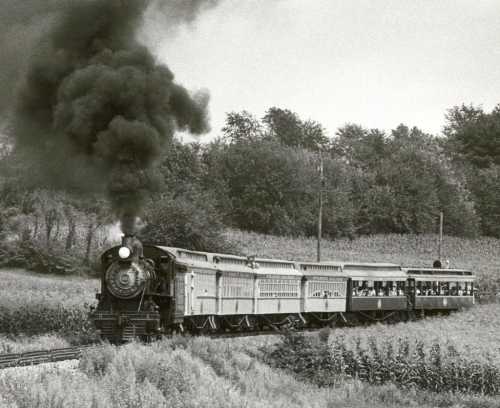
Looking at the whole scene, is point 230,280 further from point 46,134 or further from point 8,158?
point 8,158

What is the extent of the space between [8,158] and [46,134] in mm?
25285

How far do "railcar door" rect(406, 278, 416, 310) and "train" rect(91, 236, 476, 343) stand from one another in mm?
42

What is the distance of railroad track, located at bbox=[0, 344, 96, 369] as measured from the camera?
15227 mm

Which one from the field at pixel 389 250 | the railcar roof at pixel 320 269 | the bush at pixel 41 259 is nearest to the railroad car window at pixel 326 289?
the railcar roof at pixel 320 269

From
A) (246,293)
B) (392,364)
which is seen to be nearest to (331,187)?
(246,293)

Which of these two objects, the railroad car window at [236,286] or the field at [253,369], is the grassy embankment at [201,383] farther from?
the railroad car window at [236,286]

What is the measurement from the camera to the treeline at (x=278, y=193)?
47156mm

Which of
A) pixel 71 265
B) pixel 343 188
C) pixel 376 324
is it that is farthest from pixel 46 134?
pixel 343 188

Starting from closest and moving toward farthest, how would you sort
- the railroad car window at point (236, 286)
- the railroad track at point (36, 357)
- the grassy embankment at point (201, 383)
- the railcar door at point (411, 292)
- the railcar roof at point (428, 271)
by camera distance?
1. the grassy embankment at point (201, 383)
2. the railroad track at point (36, 357)
3. the railroad car window at point (236, 286)
4. the railcar door at point (411, 292)
5. the railcar roof at point (428, 271)

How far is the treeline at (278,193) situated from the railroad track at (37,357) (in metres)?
18.9

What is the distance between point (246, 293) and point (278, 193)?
40587 millimetres

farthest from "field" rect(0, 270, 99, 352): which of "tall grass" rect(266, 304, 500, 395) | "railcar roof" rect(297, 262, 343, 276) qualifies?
"railcar roof" rect(297, 262, 343, 276)

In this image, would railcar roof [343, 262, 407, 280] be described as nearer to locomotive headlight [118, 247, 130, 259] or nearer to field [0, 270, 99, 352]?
field [0, 270, 99, 352]

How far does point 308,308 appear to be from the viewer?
3003 centimetres
